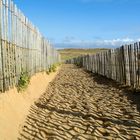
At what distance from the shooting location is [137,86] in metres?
14.6

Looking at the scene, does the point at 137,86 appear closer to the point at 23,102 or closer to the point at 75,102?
the point at 75,102

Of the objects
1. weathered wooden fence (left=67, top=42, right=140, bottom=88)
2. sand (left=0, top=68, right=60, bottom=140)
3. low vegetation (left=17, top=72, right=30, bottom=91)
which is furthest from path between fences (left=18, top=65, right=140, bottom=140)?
weathered wooden fence (left=67, top=42, right=140, bottom=88)

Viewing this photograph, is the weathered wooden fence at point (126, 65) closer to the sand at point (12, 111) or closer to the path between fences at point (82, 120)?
the path between fences at point (82, 120)

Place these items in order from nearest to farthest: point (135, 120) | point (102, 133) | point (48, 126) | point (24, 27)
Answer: point (102, 133) → point (48, 126) → point (135, 120) → point (24, 27)

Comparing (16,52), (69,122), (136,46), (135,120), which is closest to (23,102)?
(16,52)

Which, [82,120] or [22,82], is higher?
[22,82]

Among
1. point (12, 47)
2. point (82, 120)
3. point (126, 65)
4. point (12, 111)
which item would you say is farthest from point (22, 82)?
point (126, 65)

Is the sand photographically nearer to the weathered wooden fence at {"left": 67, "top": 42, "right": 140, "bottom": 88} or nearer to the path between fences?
the path between fences

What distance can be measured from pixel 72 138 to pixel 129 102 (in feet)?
16.0

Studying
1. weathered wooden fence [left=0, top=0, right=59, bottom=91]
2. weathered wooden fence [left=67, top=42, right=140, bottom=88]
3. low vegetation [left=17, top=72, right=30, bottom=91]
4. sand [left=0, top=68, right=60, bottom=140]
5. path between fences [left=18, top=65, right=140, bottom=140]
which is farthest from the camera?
weathered wooden fence [left=67, top=42, right=140, bottom=88]

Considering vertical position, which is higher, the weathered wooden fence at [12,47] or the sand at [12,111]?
the weathered wooden fence at [12,47]

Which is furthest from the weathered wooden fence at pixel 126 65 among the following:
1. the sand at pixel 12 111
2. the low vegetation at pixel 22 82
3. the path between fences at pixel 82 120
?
the sand at pixel 12 111

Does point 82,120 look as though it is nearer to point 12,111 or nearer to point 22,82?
point 12,111

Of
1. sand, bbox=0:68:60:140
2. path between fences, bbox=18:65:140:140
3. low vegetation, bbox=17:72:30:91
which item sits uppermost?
low vegetation, bbox=17:72:30:91
